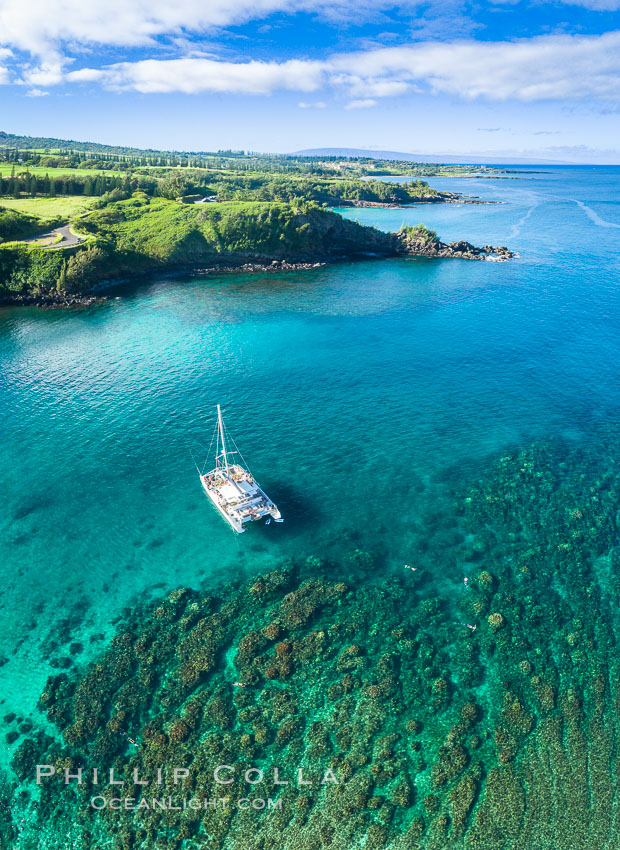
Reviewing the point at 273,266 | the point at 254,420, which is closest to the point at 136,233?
the point at 273,266

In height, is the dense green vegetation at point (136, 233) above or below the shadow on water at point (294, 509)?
above

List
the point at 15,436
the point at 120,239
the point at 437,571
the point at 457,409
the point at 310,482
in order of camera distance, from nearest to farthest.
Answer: the point at 437,571
the point at 310,482
the point at 15,436
the point at 457,409
the point at 120,239

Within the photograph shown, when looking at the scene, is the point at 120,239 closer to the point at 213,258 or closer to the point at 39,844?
the point at 213,258

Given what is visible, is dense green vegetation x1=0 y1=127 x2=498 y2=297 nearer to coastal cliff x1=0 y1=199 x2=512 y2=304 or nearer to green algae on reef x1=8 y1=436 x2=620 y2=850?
coastal cliff x1=0 y1=199 x2=512 y2=304

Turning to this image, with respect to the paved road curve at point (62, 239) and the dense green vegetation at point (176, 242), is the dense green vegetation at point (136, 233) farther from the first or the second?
the paved road curve at point (62, 239)

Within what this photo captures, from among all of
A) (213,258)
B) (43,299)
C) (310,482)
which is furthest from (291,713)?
(213,258)

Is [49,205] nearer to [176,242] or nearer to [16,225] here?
[16,225]

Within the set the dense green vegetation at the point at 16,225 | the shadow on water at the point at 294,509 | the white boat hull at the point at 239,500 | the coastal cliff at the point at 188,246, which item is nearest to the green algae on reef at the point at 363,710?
the shadow on water at the point at 294,509
